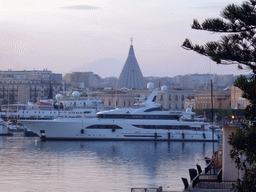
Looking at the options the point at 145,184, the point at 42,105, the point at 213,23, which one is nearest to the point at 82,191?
the point at 145,184

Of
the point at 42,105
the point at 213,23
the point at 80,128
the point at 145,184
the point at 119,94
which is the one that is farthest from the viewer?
the point at 119,94

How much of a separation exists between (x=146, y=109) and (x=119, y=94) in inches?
1914

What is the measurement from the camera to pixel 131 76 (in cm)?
13175

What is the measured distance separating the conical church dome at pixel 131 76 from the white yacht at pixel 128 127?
81.2 meters

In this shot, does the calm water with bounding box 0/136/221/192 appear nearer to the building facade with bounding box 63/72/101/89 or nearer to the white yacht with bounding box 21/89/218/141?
the white yacht with bounding box 21/89/218/141

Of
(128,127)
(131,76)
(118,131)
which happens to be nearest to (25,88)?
(131,76)

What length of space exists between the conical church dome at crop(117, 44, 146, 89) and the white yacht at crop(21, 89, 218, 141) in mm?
81200

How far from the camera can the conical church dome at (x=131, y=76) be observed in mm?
130625

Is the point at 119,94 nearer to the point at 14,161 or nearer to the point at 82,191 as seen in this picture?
the point at 14,161

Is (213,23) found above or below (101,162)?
above

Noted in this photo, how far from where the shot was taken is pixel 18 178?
80.8 feet

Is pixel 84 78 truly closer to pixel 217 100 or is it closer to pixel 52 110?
pixel 217 100

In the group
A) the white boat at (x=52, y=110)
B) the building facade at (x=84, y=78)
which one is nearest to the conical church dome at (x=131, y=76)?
the building facade at (x=84, y=78)

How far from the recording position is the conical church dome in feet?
429
